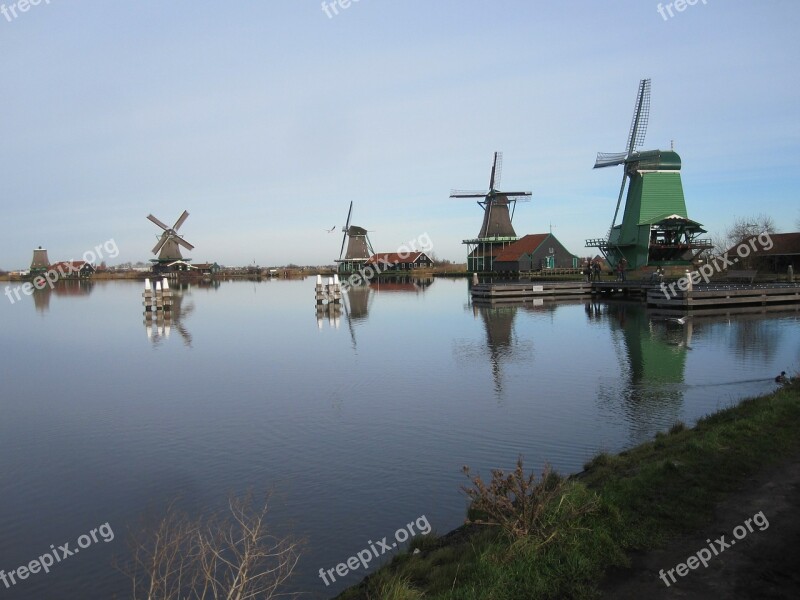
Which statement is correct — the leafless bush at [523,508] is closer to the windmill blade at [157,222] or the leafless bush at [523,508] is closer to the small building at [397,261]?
the windmill blade at [157,222]

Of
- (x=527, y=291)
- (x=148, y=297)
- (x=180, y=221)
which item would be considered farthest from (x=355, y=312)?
(x=180, y=221)

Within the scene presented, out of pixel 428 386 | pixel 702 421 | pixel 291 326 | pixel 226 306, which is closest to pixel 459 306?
pixel 291 326

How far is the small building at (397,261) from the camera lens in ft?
292

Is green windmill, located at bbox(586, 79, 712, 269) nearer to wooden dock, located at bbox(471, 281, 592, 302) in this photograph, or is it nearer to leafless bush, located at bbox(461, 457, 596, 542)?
wooden dock, located at bbox(471, 281, 592, 302)

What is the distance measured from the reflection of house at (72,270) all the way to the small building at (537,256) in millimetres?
74675

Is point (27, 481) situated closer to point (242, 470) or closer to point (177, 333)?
point (242, 470)

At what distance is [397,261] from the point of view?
89562 mm

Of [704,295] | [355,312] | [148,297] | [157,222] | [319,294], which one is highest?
[157,222]

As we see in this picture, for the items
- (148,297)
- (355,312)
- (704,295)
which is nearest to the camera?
(704,295)

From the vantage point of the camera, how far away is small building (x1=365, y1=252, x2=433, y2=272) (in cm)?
8912

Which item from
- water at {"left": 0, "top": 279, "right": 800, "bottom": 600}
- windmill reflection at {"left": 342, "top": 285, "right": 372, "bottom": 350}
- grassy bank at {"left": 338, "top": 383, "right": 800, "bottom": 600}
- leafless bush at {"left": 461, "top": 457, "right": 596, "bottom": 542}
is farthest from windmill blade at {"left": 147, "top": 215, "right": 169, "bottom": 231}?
leafless bush at {"left": 461, "top": 457, "right": 596, "bottom": 542}

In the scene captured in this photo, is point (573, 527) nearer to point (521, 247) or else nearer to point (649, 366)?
point (649, 366)

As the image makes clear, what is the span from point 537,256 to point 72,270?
267 feet

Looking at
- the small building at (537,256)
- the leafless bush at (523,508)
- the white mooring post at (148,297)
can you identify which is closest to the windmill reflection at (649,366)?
the leafless bush at (523,508)
